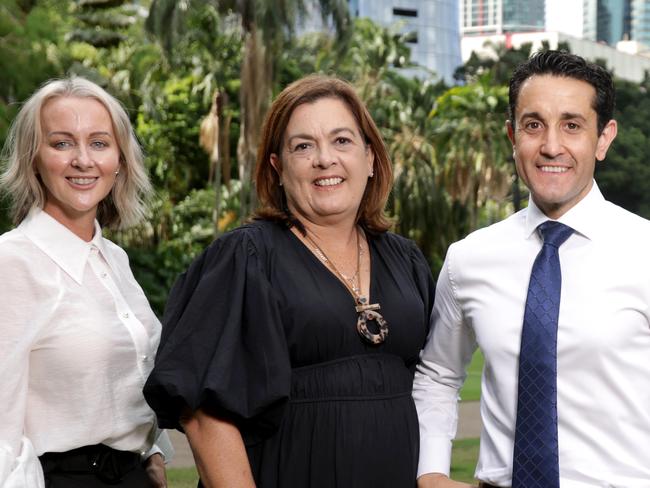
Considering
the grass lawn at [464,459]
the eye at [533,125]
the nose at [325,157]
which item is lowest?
the grass lawn at [464,459]

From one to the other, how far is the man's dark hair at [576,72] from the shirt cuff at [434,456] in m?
1.17

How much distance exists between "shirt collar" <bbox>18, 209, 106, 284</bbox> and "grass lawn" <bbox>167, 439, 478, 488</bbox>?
5.81m

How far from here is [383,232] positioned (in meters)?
3.97

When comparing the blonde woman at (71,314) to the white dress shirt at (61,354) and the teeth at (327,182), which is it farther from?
the teeth at (327,182)

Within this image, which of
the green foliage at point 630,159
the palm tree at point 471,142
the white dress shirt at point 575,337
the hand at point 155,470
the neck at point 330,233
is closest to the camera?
the white dress shirt at point 575,337

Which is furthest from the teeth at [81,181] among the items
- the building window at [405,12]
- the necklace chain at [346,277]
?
the building window at [405,12]

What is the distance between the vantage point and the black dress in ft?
10.8

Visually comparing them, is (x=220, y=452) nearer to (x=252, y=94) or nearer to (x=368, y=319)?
(x=368, y=319)

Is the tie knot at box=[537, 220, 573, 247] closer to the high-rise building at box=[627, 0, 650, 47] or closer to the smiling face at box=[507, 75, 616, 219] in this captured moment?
the smiling face at box=[507, 75, 616, 219]

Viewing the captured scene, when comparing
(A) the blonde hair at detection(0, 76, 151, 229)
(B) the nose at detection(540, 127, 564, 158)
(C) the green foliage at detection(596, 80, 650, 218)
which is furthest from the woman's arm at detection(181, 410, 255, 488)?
(C) the green foliage at detection(596, 80, 650, 218)

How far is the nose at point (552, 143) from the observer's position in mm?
3326

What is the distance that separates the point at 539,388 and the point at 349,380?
0.62 metres

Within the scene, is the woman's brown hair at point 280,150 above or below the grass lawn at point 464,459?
above

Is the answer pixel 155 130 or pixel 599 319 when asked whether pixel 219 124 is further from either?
pixel 599 319
